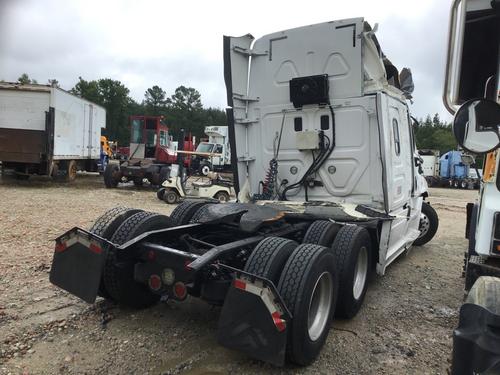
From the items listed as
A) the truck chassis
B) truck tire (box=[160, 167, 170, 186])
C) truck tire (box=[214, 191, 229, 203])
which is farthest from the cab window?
the truck chassis

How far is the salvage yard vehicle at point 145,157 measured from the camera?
15.4m

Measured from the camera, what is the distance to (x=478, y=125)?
186 centimetres

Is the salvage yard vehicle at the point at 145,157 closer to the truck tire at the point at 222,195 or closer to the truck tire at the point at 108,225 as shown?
the truck tire at the point at 222,195

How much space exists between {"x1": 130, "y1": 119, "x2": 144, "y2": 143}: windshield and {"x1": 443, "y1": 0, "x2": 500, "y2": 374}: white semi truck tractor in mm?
15531

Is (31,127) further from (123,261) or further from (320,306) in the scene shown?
(320,306)

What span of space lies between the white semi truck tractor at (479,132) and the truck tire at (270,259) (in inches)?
50.3

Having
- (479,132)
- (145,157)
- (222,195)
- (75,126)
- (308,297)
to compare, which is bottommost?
(222,195)

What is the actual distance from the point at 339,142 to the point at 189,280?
123 inches

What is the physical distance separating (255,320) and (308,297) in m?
0.46

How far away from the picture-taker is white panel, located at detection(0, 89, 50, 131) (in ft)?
44.9

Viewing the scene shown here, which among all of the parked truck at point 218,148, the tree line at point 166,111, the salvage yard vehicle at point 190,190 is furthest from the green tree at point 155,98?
the salvage yard vehicle at point 190,190

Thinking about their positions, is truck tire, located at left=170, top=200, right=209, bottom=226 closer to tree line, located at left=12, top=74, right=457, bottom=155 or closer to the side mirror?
the side mirror

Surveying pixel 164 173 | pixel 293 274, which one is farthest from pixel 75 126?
pixel 293 274

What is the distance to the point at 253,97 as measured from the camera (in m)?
5.81
